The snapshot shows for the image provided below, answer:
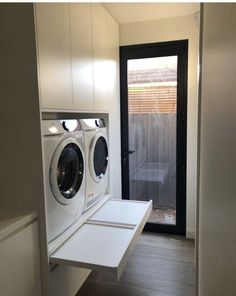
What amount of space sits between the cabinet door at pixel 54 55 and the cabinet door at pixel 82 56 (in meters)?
0.08

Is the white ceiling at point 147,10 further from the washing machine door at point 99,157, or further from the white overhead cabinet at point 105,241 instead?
the white overhead cabinet at point 105,241

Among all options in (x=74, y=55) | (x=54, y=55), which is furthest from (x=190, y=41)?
(x=54, y=55)

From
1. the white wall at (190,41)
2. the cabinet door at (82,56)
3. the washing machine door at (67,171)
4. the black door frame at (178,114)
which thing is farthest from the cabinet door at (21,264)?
the white wall at (190,41)

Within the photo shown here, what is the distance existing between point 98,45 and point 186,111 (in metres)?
1.22

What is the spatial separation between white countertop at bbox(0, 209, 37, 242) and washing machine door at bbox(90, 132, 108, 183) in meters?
0.79

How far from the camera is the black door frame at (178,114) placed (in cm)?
283

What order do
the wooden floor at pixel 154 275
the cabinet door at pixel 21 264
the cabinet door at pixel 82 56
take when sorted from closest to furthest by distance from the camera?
the cabinet door at pixel 21 264 < the cabinet door at pixel 82 56 < the wooden floor at pixel 154 275

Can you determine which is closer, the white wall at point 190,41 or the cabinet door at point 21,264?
the cabinet door at point 21,264

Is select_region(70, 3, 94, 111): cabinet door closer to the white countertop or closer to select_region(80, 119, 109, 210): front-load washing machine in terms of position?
select_region(80, 119, 109, 210): front-load washing machine

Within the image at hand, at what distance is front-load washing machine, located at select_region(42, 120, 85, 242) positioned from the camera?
1.58 meters

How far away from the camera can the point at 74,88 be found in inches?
74.8

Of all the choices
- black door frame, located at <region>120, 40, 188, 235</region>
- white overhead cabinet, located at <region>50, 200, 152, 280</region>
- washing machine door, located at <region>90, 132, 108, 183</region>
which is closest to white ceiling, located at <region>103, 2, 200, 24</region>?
black door frame, located at <region>120, 40, 188, 235</region>

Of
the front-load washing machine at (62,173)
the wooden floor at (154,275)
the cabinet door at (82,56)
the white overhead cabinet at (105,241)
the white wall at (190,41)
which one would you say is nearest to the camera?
the white overhead cabinet at (105,241)

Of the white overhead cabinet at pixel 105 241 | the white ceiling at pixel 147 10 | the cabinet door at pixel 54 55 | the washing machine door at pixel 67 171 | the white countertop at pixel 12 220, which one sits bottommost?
the white overhead cabinet at pixel 105 241
